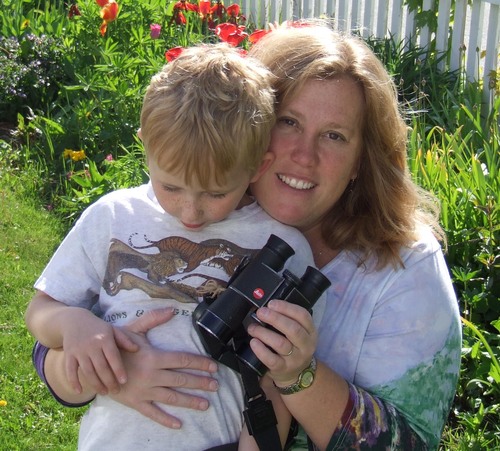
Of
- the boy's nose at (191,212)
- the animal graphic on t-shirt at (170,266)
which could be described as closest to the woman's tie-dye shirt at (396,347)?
the animal graphic on t-shirt at (170,266)

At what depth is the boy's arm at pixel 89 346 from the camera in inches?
83.5

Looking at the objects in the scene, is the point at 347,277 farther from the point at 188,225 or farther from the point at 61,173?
the point at 61,173

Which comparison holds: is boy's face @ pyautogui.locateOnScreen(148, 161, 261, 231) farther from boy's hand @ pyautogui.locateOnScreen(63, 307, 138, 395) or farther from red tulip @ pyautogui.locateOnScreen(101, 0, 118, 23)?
red tulip @ pyautogui.locateOnScreen(101, 0, 118, 23)

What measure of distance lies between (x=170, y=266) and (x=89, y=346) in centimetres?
31

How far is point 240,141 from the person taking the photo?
2199 millimetres

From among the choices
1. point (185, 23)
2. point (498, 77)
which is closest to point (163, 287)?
point (498, 77)

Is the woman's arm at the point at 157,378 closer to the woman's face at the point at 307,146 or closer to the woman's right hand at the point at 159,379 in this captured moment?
the woman's right hand at the point at 159,379

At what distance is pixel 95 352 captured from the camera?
6.95 ft

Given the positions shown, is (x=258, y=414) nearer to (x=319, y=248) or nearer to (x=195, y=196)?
(x=195, y=196)

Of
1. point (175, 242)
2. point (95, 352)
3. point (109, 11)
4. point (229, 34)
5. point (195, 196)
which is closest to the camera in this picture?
point (95, 352)

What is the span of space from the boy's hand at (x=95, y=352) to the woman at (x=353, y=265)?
0.17 ft

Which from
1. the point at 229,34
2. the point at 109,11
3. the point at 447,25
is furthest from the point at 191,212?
the point at 447,25

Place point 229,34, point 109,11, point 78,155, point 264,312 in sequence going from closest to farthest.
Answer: point 264,312, point 229,34, point 78,155, point 109,11

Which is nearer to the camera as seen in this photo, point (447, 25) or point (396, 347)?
point (396, 347)
